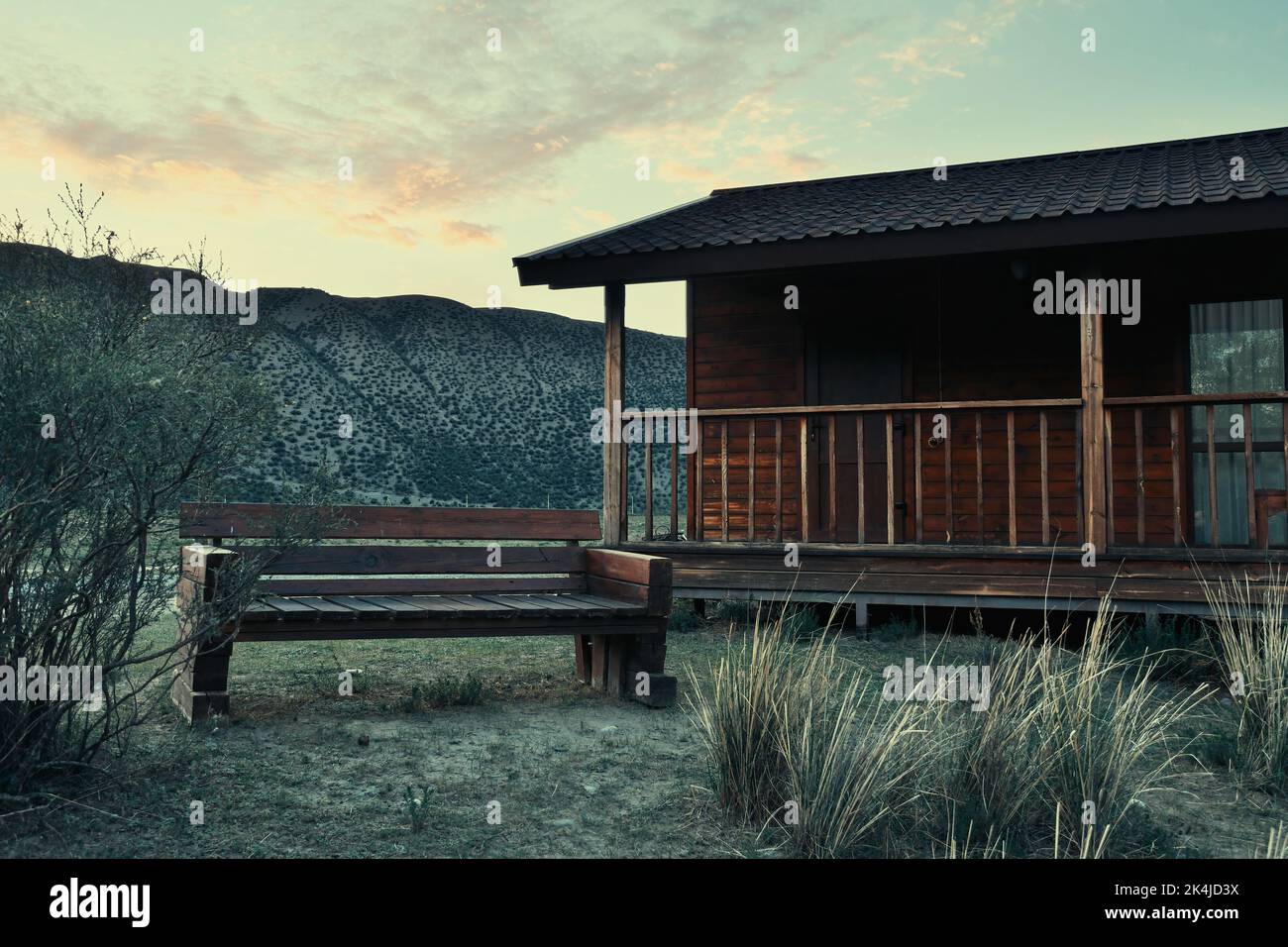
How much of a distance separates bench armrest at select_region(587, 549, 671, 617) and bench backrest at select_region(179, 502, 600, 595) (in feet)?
0.51

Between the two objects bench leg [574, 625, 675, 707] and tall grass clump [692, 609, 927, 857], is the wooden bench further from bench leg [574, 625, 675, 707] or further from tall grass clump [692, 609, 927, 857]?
tall grass clump [692, 609, 927, 857]

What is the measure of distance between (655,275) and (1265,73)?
7529 millimetres

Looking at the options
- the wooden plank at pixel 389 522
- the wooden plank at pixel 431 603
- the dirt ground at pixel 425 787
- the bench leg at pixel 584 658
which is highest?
the wooden plank at pixel 389 522

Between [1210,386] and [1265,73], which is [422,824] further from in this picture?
[1265,73]

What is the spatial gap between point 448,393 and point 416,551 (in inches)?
2067

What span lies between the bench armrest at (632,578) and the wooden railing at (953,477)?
2057 mm

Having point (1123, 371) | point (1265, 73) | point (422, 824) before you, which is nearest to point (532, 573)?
point (422, 824)

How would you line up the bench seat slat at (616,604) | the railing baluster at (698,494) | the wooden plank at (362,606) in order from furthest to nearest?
the railing baluster at (698,494) → the bench seat slat at (616,604) → the wooden plank at (362,606)

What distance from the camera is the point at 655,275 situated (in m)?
8.35

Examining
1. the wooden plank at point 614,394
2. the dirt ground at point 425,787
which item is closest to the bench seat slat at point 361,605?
the dirt ground at point 425,787

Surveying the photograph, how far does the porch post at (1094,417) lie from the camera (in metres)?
7.22

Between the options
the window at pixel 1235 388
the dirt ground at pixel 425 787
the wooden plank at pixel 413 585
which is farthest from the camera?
the window at pixel 1235 388

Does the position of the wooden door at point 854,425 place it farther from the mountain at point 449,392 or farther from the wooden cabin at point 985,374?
the mountain at point 449,392

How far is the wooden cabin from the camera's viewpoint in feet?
23.8
